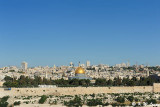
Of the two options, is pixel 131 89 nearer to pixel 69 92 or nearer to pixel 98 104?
pixel 69 92

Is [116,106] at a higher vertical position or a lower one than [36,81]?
lower

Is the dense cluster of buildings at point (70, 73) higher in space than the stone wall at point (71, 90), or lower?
higher

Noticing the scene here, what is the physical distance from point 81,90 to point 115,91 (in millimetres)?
5620

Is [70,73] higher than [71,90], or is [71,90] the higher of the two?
[70,73]

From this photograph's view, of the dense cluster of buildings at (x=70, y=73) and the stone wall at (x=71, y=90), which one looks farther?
the dense cluster of buildings at (x=70, y=73)

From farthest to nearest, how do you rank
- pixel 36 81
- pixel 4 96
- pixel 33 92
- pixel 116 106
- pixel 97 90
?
1. pixel 36 81
2. pixel 97 90
3. pixel 33 92
4. pixel 4 96
5. pixel 116 106

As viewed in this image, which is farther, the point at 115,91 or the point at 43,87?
the point at 115,91

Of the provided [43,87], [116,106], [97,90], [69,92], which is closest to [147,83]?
[97,90]

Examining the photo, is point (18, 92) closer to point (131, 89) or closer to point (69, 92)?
point (69, 92)

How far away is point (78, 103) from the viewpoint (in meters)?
29.4

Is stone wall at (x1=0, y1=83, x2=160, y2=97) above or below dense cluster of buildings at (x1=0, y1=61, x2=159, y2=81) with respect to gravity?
below

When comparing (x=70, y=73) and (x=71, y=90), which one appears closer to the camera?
(x=71, y=90)

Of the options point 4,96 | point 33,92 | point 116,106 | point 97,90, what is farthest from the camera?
point 97,90

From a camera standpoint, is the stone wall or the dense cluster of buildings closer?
the stone wall
